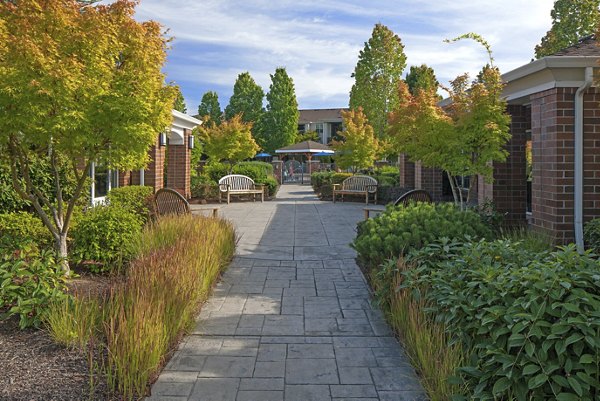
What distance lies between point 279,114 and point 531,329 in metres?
49.2

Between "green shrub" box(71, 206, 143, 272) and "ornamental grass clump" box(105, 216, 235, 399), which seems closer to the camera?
"ornamental grass clump" box(105, 216, 235, 399)

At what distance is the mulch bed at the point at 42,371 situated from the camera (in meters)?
3.26

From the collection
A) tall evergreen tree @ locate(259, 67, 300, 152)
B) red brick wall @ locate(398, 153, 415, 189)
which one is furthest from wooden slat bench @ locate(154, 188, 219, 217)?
tall evergreen tree @ locate(259, 67, 300, 152)

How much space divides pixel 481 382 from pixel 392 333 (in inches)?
68.5

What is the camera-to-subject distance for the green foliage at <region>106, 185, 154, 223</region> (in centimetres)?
Result: 971

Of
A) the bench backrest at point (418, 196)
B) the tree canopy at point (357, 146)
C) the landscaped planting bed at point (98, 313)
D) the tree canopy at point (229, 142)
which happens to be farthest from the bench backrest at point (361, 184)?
the landscaped planting bed at point (98, 313)

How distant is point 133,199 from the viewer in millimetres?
10930

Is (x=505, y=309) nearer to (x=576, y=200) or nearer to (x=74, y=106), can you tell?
(x=74, y=106)

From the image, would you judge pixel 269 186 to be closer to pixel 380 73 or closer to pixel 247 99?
pixel 380 73

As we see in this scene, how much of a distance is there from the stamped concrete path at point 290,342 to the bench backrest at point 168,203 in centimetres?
160

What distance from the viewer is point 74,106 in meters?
5.14

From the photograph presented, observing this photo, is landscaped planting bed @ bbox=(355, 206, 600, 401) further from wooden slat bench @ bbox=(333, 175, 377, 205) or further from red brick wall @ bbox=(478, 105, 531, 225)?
wooden slat bench @ bbox=(333, 175, 377, 205)

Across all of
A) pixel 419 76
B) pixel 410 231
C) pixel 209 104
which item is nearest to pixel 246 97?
pixel 209 104

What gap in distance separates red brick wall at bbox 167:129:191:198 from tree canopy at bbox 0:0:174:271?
1141cm
